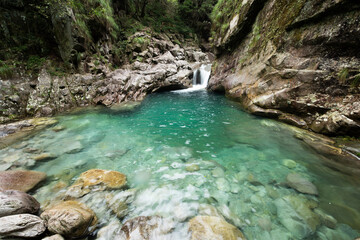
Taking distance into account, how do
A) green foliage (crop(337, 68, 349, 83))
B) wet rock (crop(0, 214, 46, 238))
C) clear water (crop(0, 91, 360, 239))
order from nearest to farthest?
1. wet rock (crop(0, 214, 46, 238))
2. clear water (crop(0, 91, 360, 239))
3. green foliage (crop(337, 68, 349, 83))

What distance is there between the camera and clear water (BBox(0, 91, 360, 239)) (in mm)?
2506

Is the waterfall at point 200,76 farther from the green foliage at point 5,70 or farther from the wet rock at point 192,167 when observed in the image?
the green foliage at point 5,70

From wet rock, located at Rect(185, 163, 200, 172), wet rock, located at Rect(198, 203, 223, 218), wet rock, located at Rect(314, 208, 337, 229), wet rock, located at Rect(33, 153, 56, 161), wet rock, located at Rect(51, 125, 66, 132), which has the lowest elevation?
wet rock, located at Rect(33, 153, 56, 161)

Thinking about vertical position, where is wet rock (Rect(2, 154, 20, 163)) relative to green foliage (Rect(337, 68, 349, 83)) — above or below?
below

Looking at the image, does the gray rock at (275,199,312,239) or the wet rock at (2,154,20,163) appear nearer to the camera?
the gray rock at (275,199,312,239)

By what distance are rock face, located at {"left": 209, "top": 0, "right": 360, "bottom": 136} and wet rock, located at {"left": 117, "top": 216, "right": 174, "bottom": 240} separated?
5624 millimetres

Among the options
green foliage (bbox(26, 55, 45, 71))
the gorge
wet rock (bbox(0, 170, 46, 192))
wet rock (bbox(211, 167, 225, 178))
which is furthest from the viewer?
green foliage (bbox(26, 55, 45, 71))

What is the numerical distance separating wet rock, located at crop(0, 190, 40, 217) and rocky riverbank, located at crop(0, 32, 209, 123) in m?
7.26

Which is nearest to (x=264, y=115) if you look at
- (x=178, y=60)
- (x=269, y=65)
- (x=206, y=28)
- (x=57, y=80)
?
(x=269, y=65)

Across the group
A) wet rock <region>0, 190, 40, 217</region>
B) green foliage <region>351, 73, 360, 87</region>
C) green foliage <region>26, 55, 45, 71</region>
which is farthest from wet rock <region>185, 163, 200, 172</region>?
green foliage <region>26, 55, 45, 71</region>

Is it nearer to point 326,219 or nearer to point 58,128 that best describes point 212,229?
point 326,219

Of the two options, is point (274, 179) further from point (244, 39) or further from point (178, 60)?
point (178, 60)

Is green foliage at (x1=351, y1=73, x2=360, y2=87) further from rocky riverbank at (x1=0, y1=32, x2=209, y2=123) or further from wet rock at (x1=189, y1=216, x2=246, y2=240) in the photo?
rocky riverbank at (x1=0, y1=32, x2=209, y2=123)

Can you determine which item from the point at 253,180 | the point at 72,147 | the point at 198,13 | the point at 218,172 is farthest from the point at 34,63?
the point at 198,13
